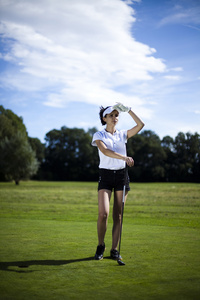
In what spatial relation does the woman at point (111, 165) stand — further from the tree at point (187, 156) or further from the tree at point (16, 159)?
the tree at point (187, 156)

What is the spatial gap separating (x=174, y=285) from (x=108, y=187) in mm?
1963

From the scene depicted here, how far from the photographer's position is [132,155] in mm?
86625

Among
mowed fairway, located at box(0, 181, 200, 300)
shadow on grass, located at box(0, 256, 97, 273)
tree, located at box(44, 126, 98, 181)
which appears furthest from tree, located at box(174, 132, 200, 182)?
shadow on grass, located at box(0, 256, 97, 273)

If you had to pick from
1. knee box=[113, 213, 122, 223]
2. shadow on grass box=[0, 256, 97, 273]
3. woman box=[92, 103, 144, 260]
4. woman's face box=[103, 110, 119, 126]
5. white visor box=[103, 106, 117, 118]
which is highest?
white visor box=[103, 106, 117, 118]

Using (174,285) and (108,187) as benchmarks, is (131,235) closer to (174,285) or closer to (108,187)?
(108,187)

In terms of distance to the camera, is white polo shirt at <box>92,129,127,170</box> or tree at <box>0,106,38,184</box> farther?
tree at <box>0,106,38,184</box>

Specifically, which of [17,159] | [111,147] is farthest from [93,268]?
[17,159]

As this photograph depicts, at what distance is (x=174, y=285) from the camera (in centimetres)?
319

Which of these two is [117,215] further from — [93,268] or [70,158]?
[70,158]

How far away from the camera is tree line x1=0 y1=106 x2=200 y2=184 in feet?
261

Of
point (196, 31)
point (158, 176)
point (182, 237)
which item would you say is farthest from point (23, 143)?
point (182, 237)

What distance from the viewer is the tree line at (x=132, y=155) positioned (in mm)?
79625

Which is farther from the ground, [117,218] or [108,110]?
[108,110]

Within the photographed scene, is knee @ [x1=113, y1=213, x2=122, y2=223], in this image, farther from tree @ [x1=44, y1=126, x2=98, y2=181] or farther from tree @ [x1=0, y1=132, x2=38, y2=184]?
tree @ [x1=44, y1=126, x2=98, y2=181]
